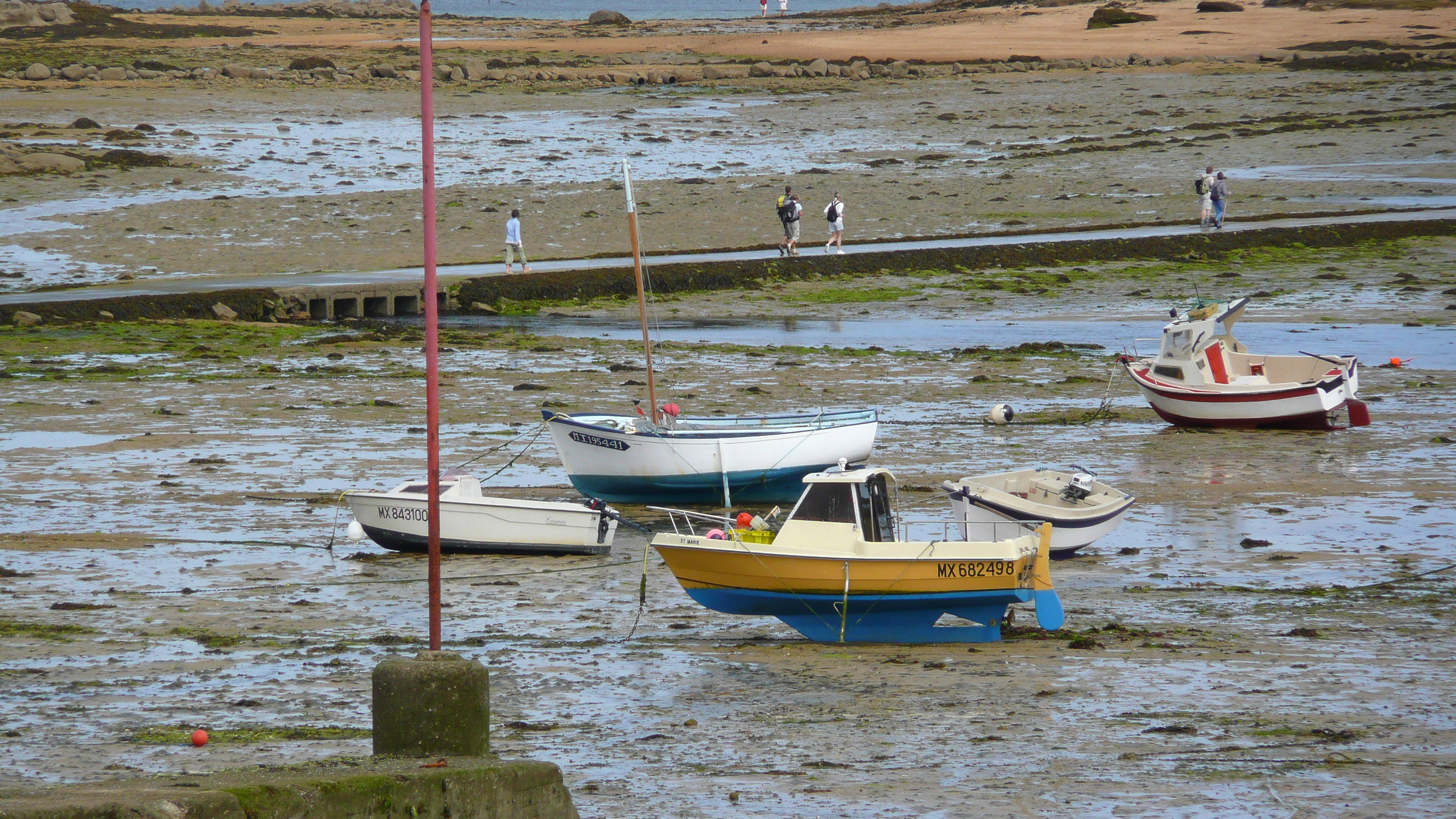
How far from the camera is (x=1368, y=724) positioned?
11.0 metres

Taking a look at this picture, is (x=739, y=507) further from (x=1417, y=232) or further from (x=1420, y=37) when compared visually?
(x=1420, y=37)

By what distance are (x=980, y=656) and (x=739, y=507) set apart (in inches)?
262

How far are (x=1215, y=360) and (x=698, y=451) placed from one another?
30.8ft

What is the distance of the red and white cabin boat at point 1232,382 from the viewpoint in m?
22.7

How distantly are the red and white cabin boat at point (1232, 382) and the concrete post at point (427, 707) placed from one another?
16888 millimetres

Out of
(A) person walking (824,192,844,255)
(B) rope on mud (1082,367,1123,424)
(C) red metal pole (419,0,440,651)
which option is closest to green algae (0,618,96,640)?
(C) red metal pole (419,0,440,651)

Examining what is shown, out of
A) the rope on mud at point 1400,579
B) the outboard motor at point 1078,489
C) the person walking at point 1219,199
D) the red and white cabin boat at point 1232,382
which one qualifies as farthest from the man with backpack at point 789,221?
the rope on mud at point 1400,579

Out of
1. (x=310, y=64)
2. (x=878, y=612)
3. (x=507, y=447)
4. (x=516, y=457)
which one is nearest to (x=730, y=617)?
(x=878, y=612)

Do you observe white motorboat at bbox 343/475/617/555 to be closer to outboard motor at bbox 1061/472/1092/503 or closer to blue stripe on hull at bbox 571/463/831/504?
blue stripe on hull at bbox 571/463/831/504

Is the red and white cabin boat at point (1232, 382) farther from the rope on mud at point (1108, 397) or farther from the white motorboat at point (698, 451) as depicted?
the white motorboat at point (698, 451)

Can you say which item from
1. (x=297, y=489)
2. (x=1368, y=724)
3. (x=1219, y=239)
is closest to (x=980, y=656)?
(x=1368, y=724)

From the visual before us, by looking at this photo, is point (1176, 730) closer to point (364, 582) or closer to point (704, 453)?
point (364, 582)

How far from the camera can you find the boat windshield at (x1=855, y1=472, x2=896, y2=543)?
13.7 metres

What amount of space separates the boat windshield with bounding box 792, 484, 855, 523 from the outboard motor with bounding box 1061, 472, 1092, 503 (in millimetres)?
3572
